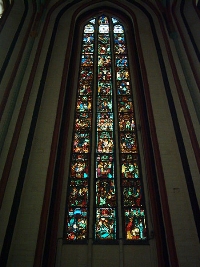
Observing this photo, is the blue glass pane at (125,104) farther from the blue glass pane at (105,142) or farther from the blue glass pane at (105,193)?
the blue glass pane at (105,193)

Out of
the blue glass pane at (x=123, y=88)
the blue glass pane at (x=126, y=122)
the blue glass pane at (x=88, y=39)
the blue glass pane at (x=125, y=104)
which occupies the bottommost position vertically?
the blue glass pane at (x=126, y=122)

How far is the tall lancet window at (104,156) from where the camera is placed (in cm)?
578

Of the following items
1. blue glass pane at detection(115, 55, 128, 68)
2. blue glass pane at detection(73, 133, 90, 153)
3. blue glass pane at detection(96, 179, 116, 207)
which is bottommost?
blue glass pane at detection(96, 179, 116, 207)

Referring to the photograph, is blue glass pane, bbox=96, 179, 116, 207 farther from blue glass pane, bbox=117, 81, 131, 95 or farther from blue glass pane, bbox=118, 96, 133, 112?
blue glass pane, bbox=117, 81, 131, 95

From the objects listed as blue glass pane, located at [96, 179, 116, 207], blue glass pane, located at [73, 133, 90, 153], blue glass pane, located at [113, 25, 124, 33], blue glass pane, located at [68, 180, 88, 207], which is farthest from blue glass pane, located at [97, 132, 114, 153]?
blue glass pane, located at [113, 25, 124, 33]

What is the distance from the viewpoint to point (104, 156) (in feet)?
22.6

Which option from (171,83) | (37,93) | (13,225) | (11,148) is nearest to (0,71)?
(37,93)

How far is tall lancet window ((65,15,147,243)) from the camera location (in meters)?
5.78

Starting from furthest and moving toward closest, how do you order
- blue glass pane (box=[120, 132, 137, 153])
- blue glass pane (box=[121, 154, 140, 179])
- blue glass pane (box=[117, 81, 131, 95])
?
blue glass pane (box=[117, 81, 131, 95]), blue glass pane (box=[120, 132, 137, 153]), blue glass pane (box=[121, 154, 140, 179])

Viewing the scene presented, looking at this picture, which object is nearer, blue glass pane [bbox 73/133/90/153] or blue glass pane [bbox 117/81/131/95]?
blue glass pane [bbox 73/133/90/153]

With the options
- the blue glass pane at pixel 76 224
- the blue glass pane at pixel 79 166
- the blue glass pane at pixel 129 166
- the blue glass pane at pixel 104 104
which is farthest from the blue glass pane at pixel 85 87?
the blue glass pane at pixel 76 224

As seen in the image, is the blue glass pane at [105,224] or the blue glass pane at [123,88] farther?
the blue glass pane at [123,88]

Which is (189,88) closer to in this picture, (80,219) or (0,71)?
(80,219)

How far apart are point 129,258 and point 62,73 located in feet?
17.6
